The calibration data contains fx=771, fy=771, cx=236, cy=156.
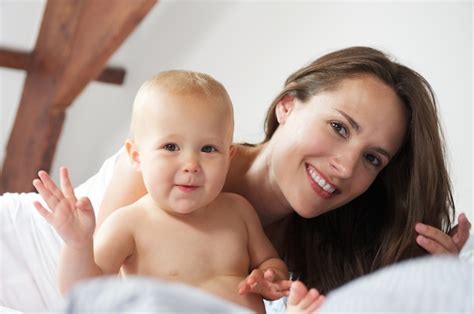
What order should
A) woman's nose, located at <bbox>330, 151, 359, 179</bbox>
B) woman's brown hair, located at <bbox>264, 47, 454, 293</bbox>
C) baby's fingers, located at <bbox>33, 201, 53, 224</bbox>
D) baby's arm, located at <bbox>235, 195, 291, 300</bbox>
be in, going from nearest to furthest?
baby's fingers, located at <bbox>33, 201, 53, 224</bbox>
baby's arm, located at <bbox>235, 195, 291, 300</bbox>
woman's nose, located at <bbox>330, 151, 359, 179</bbox>
woman's brown hair, located at <bbox>264, 47, 454, 293</bbox>

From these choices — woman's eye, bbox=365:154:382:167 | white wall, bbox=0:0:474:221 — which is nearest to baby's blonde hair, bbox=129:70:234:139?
woman's eye, bbox=365:154:382:167

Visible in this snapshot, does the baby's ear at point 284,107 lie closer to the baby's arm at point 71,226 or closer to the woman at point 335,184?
the woman at point 335,184

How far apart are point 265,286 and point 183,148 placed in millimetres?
263

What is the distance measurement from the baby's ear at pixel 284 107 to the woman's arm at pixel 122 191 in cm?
34

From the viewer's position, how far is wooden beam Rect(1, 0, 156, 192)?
303 centimetres

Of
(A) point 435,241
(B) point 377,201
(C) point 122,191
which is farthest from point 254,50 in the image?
(A) point 435,241

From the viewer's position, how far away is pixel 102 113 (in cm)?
435

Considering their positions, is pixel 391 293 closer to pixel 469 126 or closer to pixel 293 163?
pixel 293 163

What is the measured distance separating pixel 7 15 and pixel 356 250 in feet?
8.54

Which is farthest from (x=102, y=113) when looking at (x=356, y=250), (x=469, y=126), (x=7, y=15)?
(x=356, y=250)

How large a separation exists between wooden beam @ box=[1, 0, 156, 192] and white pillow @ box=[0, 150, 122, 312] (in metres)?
1.20

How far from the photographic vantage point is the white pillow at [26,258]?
156cm

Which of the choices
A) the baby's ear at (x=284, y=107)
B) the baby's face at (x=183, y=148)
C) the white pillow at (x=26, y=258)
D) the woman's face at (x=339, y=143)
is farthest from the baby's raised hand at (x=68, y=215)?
the baby's ear at (x=284, y=107)

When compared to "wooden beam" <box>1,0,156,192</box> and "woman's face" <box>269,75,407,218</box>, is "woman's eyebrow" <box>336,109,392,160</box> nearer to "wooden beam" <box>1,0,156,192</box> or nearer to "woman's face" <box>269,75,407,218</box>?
"woman's face" <box>269,75,407,218</box>
